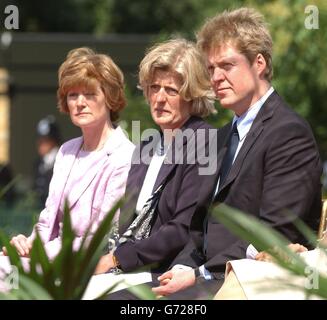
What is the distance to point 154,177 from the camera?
18.1 feet

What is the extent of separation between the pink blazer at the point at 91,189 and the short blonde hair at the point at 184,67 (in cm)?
42

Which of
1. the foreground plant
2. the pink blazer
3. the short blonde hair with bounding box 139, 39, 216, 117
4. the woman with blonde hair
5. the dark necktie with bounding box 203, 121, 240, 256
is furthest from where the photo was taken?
the pink blazer

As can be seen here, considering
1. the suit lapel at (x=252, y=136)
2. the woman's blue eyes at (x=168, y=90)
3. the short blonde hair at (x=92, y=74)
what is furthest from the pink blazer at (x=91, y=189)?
the suit lapel at (x=252, y=136)

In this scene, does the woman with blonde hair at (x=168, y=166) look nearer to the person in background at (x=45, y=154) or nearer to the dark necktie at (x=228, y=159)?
the dark necktie at (x=228, y=159)

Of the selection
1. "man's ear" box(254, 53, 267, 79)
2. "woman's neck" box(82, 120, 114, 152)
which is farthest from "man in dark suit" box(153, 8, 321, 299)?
"woman's neck" box(82, 120, 114, 152)

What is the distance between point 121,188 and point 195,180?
441mm

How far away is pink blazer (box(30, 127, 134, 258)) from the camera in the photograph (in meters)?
5.54

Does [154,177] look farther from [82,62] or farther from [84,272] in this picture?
[84,272]

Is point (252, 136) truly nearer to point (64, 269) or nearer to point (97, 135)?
point (97, 135)

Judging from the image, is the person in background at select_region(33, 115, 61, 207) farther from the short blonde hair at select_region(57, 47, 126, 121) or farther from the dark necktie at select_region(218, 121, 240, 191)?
the dark necktie at select_region(218, 121, 240, 191)

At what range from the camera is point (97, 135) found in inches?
227

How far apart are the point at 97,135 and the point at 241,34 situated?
43.0 inches
